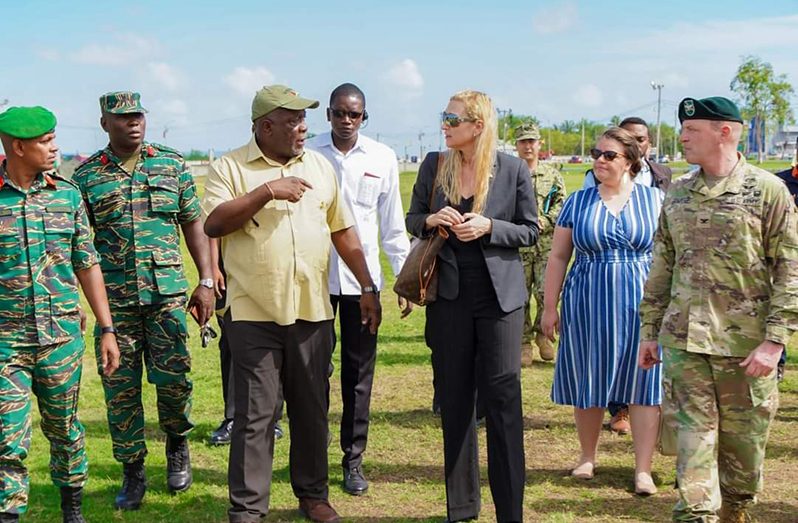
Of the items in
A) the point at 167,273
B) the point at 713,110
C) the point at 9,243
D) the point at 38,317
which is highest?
the point at 713,110

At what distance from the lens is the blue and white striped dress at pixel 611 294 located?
19.0 ft

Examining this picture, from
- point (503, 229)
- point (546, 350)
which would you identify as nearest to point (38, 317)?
point (503, 229)

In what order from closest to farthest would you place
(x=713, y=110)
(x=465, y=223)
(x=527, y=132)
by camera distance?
(x=713, y=110)
(x=465, y=223)
(x=527, y=132)

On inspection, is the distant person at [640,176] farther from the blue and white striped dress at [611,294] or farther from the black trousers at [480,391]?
the black trousers at [480,391]

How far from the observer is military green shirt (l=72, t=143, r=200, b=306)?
5.44m

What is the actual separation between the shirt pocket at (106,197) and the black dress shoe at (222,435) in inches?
85.0

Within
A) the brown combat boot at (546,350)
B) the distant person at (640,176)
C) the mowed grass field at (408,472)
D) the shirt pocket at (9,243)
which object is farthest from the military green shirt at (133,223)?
the brown combat boot at (546,350)

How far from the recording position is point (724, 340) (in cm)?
437

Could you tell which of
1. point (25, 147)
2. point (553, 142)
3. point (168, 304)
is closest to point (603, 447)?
point (168, 304)

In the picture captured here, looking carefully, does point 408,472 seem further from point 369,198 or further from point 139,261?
point 139,261

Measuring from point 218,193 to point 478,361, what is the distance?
1.63 meters

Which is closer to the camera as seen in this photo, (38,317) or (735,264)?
(735,264)

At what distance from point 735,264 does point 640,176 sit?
312cm

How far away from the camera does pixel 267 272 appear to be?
485cm
